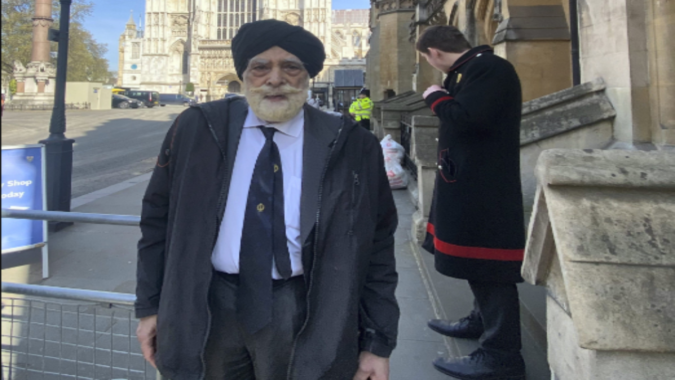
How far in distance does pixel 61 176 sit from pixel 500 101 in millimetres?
5472

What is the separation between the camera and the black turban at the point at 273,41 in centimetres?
148

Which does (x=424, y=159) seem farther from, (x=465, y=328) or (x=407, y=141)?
(x=407, y=141)

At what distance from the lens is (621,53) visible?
10.3 feet

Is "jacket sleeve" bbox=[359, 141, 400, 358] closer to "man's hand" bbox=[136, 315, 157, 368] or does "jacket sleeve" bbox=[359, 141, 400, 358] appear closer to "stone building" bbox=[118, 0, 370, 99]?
"man's hand" bbox=[136, 315, 157, 368]

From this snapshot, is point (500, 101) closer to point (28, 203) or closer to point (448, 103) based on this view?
point (448, 103)

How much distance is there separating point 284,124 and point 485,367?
1.66 m

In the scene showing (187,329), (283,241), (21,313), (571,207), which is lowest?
(21,313)

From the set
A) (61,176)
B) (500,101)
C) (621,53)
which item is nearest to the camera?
(500,101)

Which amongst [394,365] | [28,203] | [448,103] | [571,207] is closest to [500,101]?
[448,103]

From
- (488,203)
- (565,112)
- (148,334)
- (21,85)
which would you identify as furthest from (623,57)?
(21,85)

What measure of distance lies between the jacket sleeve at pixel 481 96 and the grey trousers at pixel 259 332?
1.20 meters

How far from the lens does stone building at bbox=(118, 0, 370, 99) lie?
67188mm

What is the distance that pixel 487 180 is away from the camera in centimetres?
223

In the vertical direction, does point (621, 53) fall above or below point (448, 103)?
above
